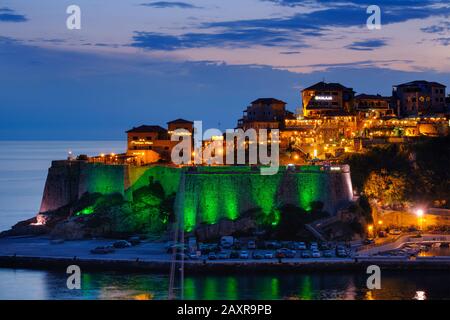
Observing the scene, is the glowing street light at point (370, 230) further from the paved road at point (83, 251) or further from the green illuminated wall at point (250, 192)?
the paved road at point (83, 251)

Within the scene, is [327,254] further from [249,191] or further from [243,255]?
[249,191]

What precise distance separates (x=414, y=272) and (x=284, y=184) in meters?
7.20

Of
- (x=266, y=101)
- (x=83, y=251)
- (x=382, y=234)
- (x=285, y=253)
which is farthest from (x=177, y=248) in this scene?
(x=266, y=101)

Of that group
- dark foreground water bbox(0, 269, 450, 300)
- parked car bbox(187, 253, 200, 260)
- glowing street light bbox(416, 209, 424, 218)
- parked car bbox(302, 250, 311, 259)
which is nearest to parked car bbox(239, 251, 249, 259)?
dark foreground water bbox(0, 269, 450, 300)

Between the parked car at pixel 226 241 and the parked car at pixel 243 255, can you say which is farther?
the parked car at pixel 226 241

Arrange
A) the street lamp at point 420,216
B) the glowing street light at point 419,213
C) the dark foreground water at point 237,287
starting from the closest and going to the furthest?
the dark foreground water at point 237,287 < the street lamp at point 420,216 < the glowing street light at point 419,213

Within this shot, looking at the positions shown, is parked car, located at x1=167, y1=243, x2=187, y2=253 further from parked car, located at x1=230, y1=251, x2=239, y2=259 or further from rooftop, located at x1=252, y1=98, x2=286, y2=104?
rooftop, located at x1=252, y1=98, x2=286, y2=104

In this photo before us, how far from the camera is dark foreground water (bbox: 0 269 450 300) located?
103 feet

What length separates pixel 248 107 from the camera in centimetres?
5691

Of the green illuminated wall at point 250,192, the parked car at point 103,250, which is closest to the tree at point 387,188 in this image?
the green illuminated wall at point 250,192

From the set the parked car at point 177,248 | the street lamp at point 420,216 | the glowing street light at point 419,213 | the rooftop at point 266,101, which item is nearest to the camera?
the parked car at point 177,248

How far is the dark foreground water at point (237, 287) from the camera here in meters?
31.4
